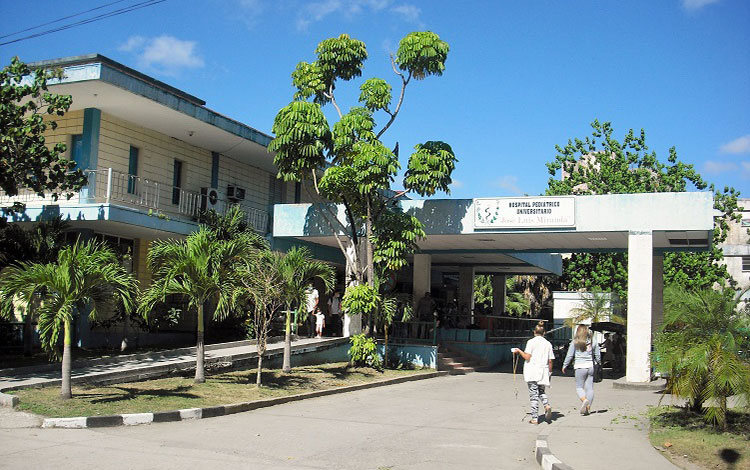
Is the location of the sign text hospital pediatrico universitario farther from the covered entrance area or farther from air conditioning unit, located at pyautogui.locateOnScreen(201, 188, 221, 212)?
air conditioning unit, located at pyautogui.locateOnScreen(201, 188, 221, 212)

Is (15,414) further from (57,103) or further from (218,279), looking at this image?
(57,103)

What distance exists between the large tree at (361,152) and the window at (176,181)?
178 inches

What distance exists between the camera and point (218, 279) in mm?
14172

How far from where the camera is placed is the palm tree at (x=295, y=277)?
16.5 metres

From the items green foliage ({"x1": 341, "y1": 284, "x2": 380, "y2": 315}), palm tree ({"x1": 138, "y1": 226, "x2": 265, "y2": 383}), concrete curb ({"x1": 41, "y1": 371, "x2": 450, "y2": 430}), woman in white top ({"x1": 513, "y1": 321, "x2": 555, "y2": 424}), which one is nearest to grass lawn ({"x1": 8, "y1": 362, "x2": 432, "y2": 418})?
concrete curb ({"x1": 41, "y1": 371, "x2": 450, "y2": 430})

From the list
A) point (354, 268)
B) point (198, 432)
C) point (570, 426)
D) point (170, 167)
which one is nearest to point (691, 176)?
point (354, 268)

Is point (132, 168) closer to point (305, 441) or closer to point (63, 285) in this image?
point (63, 285)

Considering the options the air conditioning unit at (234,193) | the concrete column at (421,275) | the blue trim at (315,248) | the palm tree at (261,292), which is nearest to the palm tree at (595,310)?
the concrete column at (421,275)

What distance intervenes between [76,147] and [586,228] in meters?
13.9

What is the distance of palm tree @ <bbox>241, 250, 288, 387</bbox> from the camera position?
599 inches

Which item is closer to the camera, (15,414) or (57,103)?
(15,414)

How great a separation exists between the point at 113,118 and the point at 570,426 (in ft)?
48.4

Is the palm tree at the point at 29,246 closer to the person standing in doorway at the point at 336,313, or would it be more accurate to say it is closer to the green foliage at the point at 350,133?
the green foliage at the point at 350,133

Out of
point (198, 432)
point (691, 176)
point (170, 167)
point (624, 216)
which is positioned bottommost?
point (198, 432)
